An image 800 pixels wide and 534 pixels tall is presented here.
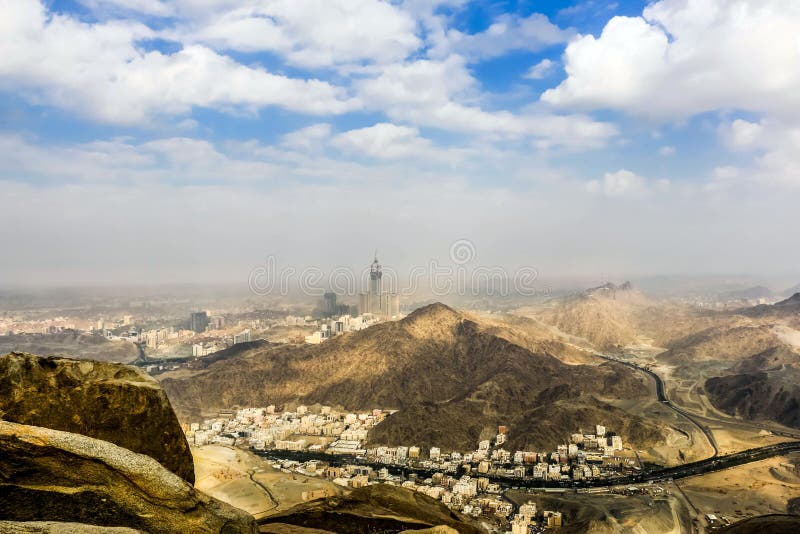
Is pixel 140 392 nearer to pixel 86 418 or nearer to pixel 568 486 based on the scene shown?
pixel 86 418

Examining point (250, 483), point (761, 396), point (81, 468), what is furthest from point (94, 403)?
point (761, 396)

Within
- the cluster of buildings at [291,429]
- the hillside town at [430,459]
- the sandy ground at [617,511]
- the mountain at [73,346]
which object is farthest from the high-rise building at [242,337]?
the sandy ground at [617,511]

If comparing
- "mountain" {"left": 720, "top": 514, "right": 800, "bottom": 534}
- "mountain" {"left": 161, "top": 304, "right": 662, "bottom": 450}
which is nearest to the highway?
"mountain" {"left": 161, "top": 304, "right": 662, "bottom": 450}

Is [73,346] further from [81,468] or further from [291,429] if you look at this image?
[81,468]

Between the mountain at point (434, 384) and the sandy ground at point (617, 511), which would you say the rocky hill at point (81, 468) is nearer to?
the sandy ground at point (617, 511)

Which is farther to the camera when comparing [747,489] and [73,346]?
[73,346]

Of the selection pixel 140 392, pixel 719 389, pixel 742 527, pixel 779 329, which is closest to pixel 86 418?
pixel 140 392
